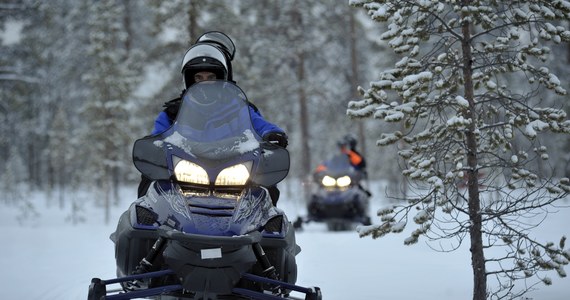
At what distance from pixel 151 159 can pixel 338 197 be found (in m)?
9.54

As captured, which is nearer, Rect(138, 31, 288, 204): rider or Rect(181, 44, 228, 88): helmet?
Rect(138, 31, 288, 204): rider

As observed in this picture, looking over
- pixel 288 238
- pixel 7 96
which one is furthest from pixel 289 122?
pixel 288 238

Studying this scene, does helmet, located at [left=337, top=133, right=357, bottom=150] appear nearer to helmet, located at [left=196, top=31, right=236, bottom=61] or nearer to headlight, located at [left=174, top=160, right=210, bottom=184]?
helmet, located at [left=196, top=31, right=236, bottom=61]

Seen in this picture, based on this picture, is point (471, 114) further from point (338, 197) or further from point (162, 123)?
point (338, 197)

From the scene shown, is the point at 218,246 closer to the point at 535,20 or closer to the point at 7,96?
the point at 535,20

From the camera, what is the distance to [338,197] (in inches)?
531

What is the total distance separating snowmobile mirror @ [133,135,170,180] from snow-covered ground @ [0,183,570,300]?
2983mm

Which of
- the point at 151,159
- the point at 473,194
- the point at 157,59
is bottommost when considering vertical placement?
the point at 473,194

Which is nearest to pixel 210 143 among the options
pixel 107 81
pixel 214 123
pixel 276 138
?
pixel 214 123

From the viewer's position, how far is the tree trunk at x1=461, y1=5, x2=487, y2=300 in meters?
5.54

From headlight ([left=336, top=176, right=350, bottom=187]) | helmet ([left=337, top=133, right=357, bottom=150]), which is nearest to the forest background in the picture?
helmet ([left=337, top=133, right=357, bottom=150])

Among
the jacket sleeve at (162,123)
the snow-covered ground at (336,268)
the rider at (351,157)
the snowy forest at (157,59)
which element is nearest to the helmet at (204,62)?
the jacket sleeve at (162,123)

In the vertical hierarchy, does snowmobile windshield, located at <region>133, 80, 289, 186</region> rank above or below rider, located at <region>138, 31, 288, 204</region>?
below

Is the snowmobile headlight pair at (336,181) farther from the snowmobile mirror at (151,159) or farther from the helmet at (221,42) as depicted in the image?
the snowmobile mirror at (151,159)
